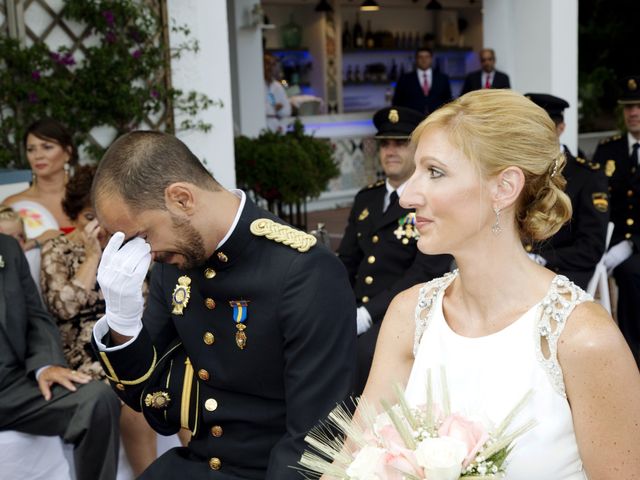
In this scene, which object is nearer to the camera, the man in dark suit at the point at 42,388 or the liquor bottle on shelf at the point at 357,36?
the man in dark suit at the point at 42,388

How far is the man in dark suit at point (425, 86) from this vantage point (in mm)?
10562

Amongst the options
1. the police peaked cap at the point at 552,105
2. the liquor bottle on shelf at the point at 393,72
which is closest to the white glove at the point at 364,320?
the police peaked cap at the point at 552,105

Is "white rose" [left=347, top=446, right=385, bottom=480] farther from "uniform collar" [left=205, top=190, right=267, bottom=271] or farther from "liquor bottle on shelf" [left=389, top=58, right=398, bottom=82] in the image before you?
"liquor bottle on shelf" [left=389, top=58, right=398, bottom=82]

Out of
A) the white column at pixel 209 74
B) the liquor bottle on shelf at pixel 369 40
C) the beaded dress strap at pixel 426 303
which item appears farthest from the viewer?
the liquor bottle on shelf at pixel 369 40

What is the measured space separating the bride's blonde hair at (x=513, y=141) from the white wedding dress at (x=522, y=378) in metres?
0.16

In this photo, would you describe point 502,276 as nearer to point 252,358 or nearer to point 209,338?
point 252,358

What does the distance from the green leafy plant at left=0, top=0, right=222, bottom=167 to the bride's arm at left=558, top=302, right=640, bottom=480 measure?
4675 mm

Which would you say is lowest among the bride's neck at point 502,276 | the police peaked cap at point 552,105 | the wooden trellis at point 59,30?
the bride's neck at point 502,276

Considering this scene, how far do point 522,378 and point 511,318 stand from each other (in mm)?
136

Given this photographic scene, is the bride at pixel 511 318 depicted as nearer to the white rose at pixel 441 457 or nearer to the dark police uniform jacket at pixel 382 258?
the white rose at pixel 441 457

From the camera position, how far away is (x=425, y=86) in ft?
34.9

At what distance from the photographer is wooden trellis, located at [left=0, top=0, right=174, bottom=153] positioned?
5512 millimetres

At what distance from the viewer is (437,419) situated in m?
1.43

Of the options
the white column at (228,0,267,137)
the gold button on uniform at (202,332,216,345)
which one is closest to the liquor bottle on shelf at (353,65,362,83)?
the white column at (228,0,267,137)
